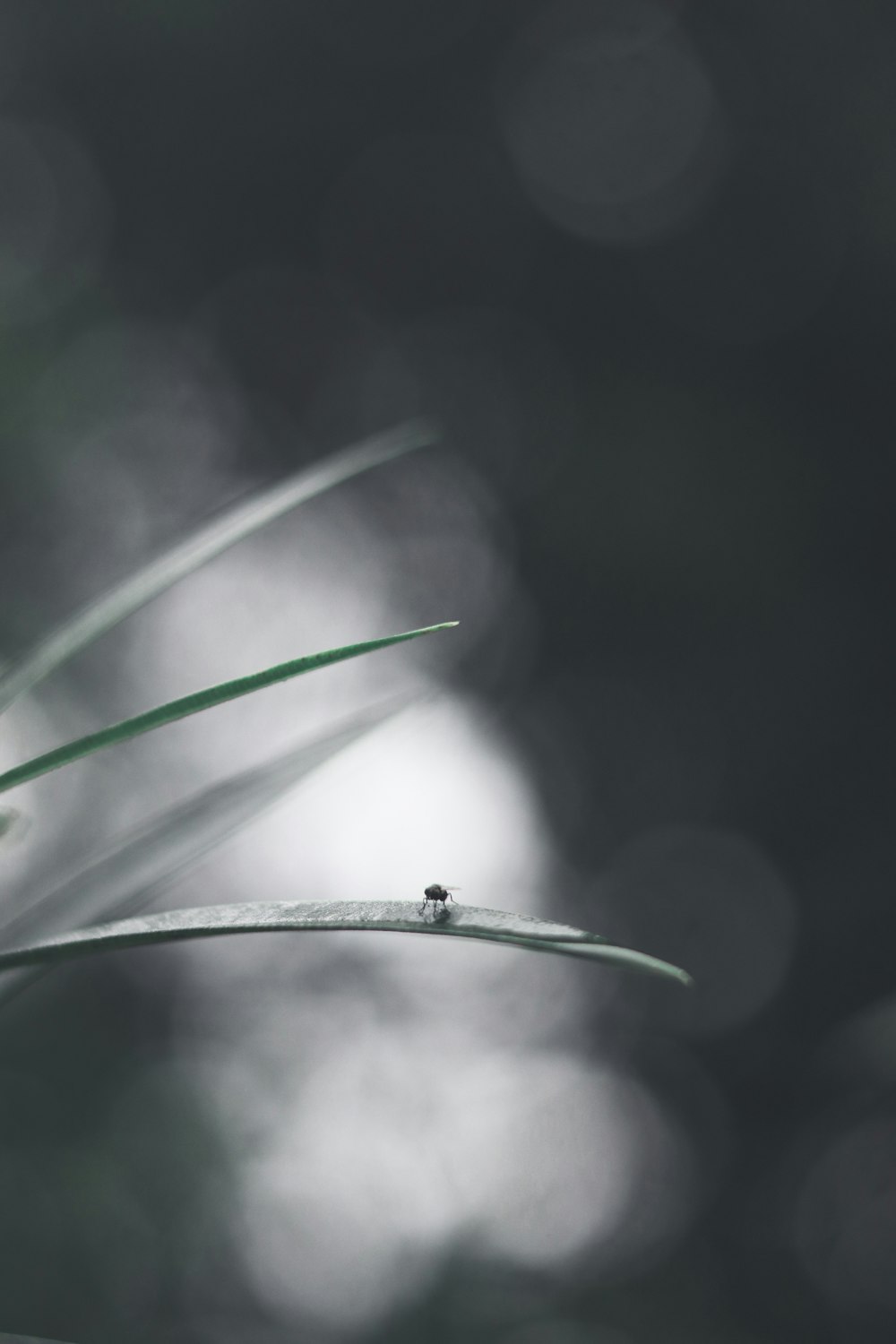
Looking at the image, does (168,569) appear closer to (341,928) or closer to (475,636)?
(341,928)

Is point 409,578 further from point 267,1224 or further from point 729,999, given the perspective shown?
point 267,1224

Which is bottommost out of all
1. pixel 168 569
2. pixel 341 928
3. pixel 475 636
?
pixel 341 928

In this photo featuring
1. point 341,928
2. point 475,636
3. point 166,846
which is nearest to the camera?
point 341,928

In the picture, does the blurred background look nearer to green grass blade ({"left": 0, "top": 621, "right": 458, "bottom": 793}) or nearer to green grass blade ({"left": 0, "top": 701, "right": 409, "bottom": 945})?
green grass blade ({"left": 0, "top": 701, "right": 409, "bottom": 945})

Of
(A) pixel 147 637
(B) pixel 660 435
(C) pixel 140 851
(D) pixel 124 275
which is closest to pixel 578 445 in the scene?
(B) pixel 660 435

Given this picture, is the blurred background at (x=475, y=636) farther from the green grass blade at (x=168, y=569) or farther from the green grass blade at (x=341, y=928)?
the green grass blade at (x=341, y=928)

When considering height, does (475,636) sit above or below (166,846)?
above

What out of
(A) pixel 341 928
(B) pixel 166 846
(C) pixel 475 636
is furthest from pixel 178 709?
(C) pixel 475 636
